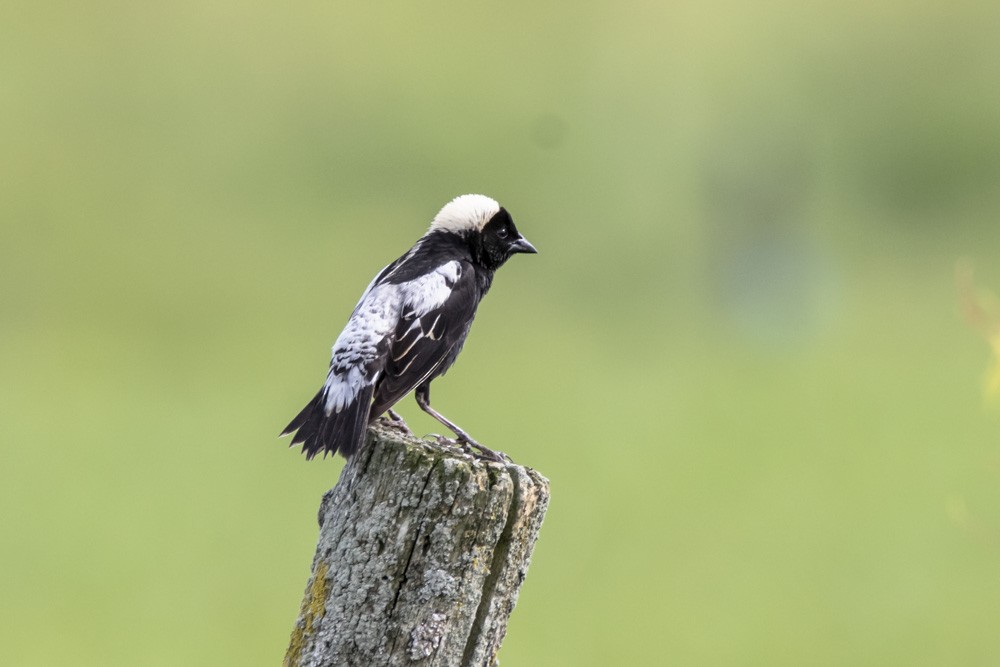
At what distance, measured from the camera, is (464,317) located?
4.44 m

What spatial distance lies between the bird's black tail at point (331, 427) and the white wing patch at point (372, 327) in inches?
1.2

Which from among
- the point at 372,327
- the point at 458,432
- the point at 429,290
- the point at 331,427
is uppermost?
the point at 429,290

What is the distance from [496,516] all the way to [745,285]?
13.3 metres

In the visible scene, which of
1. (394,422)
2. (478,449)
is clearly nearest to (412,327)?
(394,422)

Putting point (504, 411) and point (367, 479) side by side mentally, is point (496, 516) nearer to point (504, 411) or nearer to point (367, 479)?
point (367, 479)

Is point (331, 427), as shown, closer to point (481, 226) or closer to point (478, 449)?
point (478, 449)

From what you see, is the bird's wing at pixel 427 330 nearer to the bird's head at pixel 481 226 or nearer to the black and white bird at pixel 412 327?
the black and white bird at pixel 412 327

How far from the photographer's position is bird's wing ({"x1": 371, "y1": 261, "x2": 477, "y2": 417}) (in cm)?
393

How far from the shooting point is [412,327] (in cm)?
410

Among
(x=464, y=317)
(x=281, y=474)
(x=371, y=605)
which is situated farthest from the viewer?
(x=281, y=474)

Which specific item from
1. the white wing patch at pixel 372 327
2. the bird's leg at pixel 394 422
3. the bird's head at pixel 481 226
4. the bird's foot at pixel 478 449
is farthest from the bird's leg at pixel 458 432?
the bird's head at pixel 481 226

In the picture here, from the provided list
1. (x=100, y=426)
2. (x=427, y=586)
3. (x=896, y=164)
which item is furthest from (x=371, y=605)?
(x=896, y=164)

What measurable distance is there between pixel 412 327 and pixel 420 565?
149cm

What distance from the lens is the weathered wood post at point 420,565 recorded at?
2.70 metres
